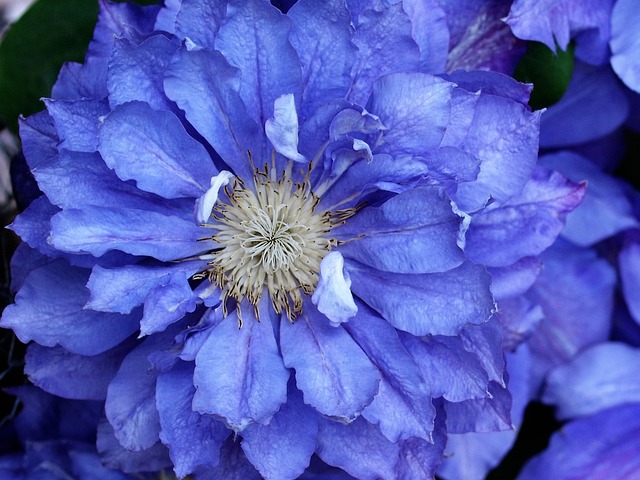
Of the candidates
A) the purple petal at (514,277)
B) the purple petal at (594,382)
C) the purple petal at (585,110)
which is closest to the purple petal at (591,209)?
the purple petal at (585,110)

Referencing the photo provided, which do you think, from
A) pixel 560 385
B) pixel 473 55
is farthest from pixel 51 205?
pixel 560 385

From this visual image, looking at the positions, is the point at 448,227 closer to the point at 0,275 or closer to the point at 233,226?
the point at 233,226

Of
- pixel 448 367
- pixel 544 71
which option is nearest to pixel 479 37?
pixel 544 71

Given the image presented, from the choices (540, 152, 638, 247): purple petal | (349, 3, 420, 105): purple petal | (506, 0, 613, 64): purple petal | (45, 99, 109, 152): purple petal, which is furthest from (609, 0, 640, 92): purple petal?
(45, 99, 109, 152): purple petal

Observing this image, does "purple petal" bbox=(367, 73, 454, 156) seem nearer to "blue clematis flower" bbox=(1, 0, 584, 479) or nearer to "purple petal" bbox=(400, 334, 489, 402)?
"blue clematis flower" bbox=(1, 0, 584, 479)

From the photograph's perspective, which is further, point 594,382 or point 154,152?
point 594,382

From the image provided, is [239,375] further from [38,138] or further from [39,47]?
[39,47]
